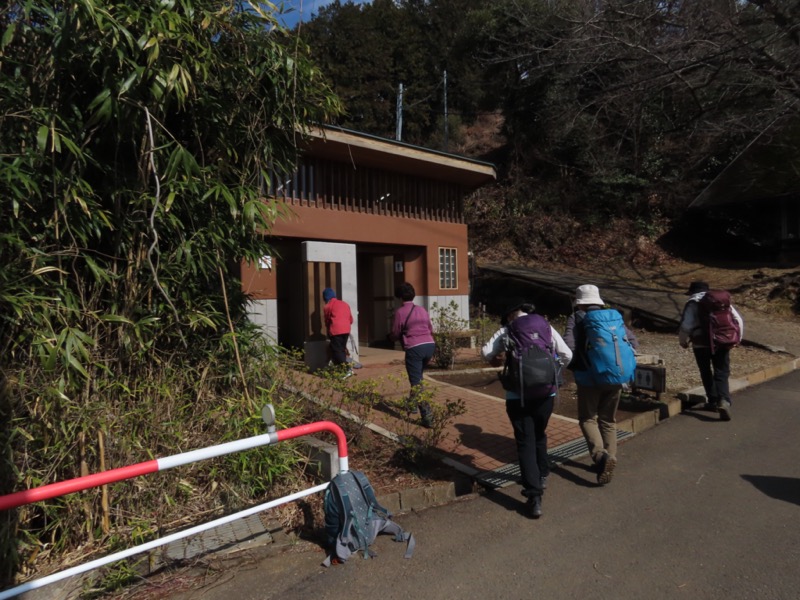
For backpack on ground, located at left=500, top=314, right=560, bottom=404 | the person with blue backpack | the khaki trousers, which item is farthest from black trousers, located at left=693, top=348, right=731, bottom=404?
backpack on ground, located at left=500, top=314, right=560, bottom=404

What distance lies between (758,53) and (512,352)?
11310 millimetres

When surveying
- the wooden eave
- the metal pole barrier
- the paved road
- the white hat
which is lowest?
the paved road

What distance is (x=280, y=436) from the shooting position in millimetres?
3125

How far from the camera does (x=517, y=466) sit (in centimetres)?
482

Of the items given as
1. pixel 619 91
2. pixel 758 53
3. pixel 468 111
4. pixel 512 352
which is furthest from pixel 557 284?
pixel 468 111

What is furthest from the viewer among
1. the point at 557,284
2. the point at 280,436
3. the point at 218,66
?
the point at 557,284

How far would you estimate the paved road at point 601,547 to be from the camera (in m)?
3.07

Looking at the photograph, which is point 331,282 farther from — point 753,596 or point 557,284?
point 557,284

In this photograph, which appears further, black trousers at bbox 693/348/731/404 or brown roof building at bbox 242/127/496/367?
brown roof building at bbox 242/127/496/367

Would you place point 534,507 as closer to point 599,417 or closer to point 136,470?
point 599,417

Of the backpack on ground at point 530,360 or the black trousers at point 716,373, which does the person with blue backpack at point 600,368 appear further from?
the black trousers at point 716,373

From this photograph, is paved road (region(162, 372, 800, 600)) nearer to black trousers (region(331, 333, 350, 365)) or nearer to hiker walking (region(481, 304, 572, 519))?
hiker walking (region(481, 304, 572, 519))

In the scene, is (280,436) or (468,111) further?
(468,111)

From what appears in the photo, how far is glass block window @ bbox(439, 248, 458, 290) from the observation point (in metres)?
11.6
